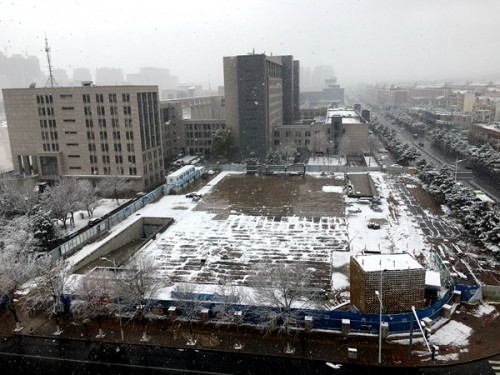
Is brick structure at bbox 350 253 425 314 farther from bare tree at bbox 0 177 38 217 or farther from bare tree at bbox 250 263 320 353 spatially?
bare tree at bbox 0 177 38 217

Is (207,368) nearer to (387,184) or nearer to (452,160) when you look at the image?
(387,184)

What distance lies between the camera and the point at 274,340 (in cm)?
1970

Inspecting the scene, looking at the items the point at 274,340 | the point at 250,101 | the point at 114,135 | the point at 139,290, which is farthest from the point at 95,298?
the point at 250,101

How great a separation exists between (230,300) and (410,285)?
8.95m

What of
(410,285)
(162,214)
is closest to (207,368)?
(410,285)

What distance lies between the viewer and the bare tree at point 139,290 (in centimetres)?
2077

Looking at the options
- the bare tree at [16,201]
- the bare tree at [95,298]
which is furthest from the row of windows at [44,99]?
the bare tree at [95,298]

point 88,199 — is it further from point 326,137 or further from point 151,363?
point 326,137

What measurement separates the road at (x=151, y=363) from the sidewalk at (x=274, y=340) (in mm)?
349

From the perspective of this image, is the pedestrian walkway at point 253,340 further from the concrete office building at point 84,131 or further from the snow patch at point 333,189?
the concrete office building at point 84,131

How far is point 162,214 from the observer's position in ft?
128

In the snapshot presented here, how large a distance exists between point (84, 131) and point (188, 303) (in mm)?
36002

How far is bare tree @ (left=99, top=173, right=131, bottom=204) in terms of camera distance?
145ft

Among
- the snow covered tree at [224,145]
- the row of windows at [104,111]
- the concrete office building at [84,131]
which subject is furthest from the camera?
the snow covered tree at [224,145]
